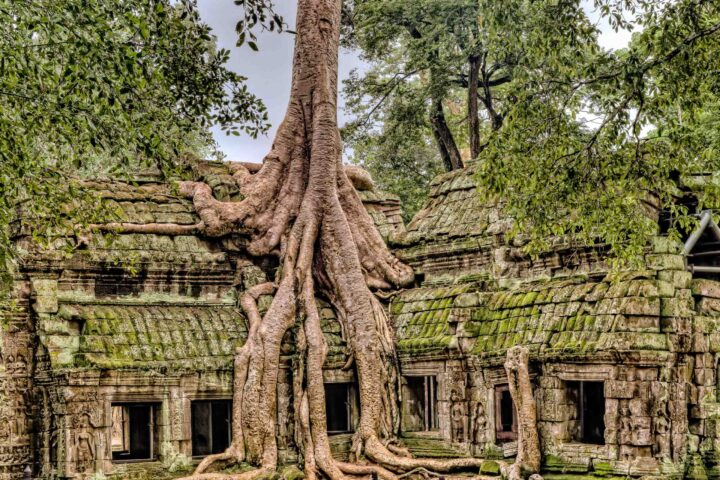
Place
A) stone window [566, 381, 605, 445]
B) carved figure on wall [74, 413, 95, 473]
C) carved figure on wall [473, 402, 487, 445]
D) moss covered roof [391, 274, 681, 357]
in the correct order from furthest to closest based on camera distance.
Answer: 1. carved figure on wall [473, 402, 487, 445]
2. carved figure on wall [74, 413, 95, 473]
3. stone window [566, 381, 605, 445]
4. moss covered roof [391, 274, 681, 357]

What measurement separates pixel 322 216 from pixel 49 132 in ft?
26.3

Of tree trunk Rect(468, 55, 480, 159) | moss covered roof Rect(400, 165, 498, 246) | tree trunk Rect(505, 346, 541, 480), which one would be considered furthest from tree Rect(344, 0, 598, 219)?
tree trunk Rect(505, 346, 541, 480)

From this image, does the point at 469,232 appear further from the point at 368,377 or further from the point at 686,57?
the point at 686,57

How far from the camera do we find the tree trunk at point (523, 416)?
14.7 m

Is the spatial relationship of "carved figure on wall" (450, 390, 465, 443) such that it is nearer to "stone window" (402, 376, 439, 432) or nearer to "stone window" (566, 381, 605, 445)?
"stone window" (402, 376, 439, 432)

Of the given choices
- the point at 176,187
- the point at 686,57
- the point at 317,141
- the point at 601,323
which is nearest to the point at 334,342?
the point at 317,141

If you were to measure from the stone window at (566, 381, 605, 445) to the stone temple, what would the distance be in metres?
0.03

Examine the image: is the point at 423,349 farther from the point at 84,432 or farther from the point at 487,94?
the point at 487,94

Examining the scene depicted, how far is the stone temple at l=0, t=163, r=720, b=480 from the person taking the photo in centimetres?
1416

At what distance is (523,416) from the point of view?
14.8 metres

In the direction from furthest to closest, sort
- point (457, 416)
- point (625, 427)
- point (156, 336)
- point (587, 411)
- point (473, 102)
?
point (473, 102) < point (457, 416) < point (156, 336) < point (587, 411) < point (625, 427)

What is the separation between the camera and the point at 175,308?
1706cm

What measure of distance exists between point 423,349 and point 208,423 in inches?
130

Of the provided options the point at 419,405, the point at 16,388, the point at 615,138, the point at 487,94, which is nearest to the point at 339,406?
the point at 419,405
